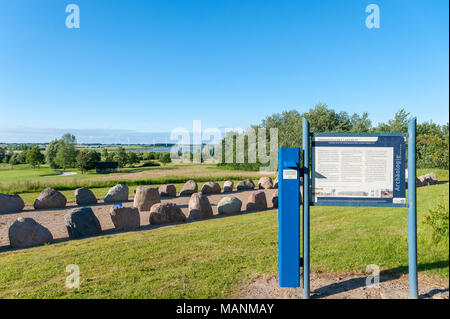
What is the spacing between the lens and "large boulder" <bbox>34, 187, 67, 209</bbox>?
14859 millimetres

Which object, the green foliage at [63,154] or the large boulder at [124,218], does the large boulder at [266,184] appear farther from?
the green foliage at [63,154]

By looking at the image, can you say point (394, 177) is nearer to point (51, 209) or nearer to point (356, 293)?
point (356, 293)

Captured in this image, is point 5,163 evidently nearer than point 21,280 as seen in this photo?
No

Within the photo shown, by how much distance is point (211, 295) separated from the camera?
4.83 meters

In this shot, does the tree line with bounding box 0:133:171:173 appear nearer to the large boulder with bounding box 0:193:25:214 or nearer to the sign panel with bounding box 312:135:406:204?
the large boulder with bounding box 0:193:25:214

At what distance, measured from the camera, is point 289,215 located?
15.7 ft

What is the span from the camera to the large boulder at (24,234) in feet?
27.3

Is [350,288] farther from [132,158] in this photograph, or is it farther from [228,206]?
[132,158]

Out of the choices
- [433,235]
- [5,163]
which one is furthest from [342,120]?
[5,163]

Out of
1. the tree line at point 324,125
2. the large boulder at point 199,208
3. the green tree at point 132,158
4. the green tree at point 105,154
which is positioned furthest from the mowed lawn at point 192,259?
the green tree at point 132,158

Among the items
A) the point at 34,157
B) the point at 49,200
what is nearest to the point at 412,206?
the point at 49,200

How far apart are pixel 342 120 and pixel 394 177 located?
39429 mm

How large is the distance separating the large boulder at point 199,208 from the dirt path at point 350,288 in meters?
6.66

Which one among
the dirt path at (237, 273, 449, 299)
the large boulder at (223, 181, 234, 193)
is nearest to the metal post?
the dirt path at (237, 273, 449, 299)
